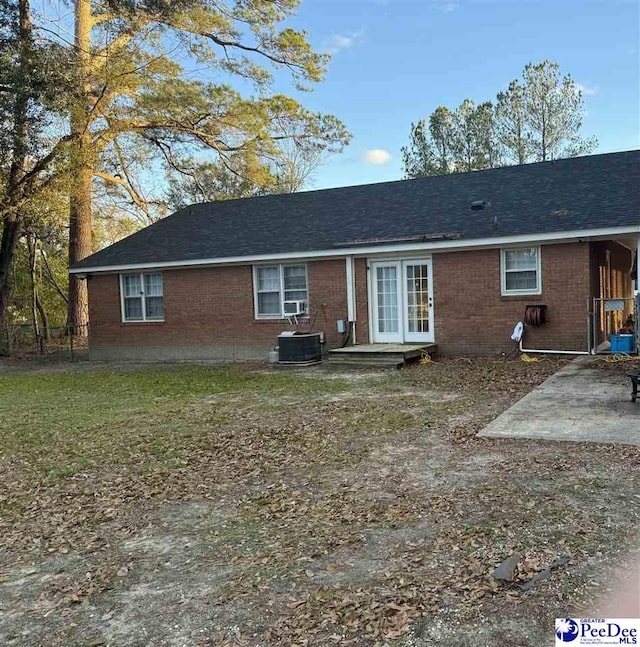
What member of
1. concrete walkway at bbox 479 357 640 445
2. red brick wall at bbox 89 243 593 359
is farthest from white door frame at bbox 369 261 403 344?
concrete walkway at bbox 479 357 640 445

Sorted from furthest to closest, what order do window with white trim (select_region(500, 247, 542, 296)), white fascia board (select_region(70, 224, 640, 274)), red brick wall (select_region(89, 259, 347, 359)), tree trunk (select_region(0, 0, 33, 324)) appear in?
tree trunk (select_region(0, 0, 33, 324)) → red brick wall (select_region(89, 259, 347, 359)) → window with white trim (select_region(500, 247, 542, 296)) → white fascia board (select_region(70, 224, 640, 274))

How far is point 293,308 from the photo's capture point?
15.1 m

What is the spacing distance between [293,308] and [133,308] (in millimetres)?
5243

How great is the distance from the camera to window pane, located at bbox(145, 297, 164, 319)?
55.7 ft

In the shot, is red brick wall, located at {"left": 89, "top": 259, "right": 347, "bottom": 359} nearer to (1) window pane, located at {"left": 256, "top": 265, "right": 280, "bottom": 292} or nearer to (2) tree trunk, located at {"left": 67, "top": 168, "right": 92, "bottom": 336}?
(1) window pane, located at {"left": 256, "top": 265, "right": 280, "bottom": 292}

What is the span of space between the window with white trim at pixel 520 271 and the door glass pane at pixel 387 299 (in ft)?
8.28

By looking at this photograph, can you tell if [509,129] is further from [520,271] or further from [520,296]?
[520,296]

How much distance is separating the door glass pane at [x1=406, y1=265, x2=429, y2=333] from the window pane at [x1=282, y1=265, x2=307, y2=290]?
8.64 feet

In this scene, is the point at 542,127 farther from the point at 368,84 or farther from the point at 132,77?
the point at 132,77

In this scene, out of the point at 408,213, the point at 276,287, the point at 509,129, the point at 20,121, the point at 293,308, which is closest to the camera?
the point at 408,213

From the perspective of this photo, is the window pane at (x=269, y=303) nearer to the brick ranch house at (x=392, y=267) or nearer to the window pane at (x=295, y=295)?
the brick ranch house at (x=392, y=267)

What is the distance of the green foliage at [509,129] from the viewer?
29.3 meters

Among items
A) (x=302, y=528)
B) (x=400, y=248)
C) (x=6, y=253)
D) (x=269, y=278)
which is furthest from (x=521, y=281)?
(x=6, y=253)

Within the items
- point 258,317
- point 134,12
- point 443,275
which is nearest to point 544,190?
point 443,275
